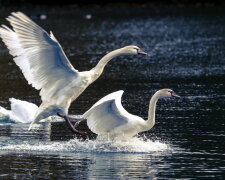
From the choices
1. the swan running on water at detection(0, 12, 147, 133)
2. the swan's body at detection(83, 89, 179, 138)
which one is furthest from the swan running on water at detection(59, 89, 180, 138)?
the swan running on water at detection(0, 12, 147, 133)

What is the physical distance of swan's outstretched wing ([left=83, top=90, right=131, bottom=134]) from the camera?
15852mm

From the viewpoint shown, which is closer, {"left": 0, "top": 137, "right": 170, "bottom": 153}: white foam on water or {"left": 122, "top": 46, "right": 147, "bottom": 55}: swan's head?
{"left": 0, "top": 137, "right": 170, "bottom": 153}: white foam on water

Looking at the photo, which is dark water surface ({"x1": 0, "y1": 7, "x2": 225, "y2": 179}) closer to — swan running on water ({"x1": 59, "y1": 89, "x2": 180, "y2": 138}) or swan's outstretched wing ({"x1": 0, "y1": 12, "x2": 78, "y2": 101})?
swan running on water ({"x1": 59, "y1": 89, "x2": 180, "y2": 138})

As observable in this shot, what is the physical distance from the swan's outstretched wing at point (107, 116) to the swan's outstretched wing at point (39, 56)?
845mm

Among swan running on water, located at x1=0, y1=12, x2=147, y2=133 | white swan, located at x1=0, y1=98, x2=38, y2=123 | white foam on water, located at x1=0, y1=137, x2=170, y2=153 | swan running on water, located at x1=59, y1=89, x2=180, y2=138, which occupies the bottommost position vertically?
white swan, located at x1=0, y1=98, x2=38, y2=123

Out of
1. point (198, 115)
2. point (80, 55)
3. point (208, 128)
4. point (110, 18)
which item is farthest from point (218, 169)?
point (110, 18)

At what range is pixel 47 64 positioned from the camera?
16.1 metres

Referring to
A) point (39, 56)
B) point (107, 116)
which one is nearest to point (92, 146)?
point (107, 116)

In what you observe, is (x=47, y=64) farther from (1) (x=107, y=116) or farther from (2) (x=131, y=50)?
(2) (x=131, y=50)

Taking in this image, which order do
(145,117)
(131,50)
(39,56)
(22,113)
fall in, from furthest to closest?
(145,117)
(22,113)
(131,50)
(39,56)

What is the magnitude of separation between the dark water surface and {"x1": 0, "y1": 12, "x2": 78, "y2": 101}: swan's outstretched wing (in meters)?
1.16

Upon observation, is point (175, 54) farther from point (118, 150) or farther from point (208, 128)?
point (118, 150)

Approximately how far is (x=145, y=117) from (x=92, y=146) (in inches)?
152

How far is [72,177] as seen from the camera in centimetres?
1346
